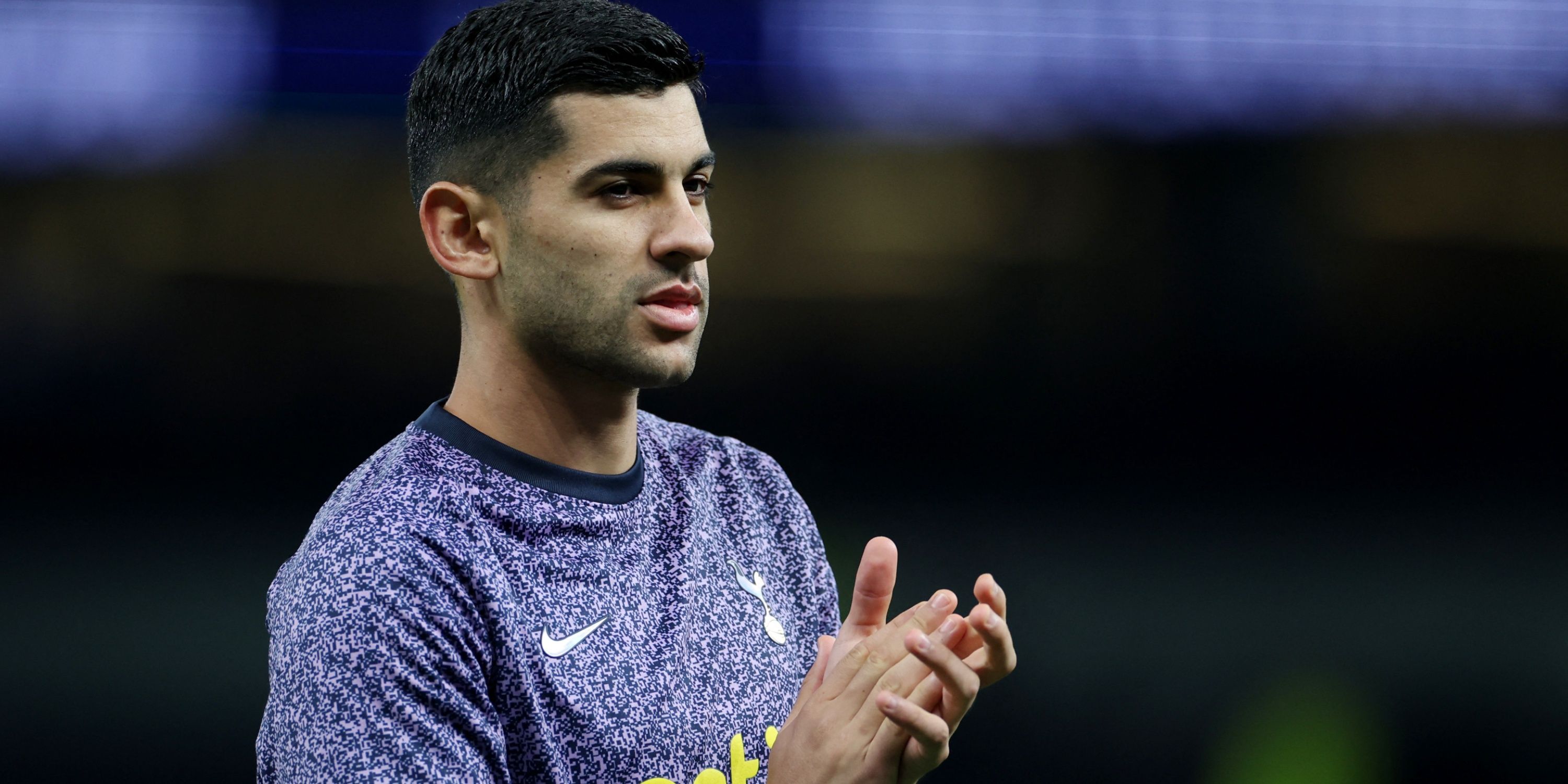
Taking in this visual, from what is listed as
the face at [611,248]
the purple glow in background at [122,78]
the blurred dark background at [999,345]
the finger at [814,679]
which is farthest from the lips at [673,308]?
the purple glow in background at [122,78]

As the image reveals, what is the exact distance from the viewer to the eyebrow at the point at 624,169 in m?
1.19

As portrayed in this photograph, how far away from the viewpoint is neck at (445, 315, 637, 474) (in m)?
1.24

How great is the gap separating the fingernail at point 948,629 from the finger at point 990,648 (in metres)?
0.01

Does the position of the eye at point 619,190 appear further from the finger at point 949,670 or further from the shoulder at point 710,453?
the finger at point 949,670

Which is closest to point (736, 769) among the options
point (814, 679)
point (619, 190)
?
point (814, 679)

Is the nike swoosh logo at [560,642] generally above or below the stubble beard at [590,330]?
below

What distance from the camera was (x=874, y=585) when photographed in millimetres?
1222

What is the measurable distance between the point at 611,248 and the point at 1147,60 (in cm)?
252

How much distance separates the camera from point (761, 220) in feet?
11.1

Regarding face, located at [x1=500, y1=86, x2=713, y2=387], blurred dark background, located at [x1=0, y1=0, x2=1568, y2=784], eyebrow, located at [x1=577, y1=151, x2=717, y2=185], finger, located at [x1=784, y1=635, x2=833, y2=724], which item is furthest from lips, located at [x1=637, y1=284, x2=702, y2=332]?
blurred dark background, located at [x1=0, y1=0, x2=1568, y2=784]

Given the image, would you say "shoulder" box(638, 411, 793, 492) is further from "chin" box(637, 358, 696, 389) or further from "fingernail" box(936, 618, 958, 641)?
"fingernail" box(936, 618, 958, 641)

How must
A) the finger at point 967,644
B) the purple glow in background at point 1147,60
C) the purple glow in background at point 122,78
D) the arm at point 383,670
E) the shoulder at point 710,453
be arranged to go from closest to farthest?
the arm at point 383,670
the finger at point 967,644
the shoulder at point 710,453
the purple glow in background at point 122,78
the purple glow in background at point 1147,60

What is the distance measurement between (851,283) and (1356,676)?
5.55ft

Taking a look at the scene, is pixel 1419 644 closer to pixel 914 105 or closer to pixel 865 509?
pixel 865 509
